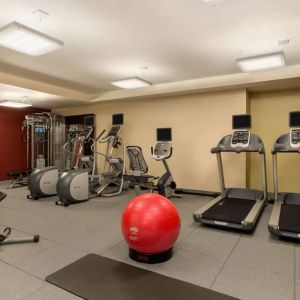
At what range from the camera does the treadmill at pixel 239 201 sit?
3.58m

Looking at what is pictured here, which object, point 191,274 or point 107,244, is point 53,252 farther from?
point 191,274

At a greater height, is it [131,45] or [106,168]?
[131,45]

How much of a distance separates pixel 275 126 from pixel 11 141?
7.67 metres

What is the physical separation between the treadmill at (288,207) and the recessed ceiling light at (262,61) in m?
1.16

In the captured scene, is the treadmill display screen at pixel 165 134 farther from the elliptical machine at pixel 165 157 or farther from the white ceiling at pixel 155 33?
the white ceiling at pixel 155 33

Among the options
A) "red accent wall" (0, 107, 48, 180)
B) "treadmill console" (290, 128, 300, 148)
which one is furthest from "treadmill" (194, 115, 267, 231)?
"red accent wall" (0, 107, 48, 180)

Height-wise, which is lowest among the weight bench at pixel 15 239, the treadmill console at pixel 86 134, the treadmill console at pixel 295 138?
the weight bench at pixel 15 239

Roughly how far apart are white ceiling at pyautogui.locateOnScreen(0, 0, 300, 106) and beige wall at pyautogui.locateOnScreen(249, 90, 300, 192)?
1.31 metres

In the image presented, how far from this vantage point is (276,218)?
11.5 feet

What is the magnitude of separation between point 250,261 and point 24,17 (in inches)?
149

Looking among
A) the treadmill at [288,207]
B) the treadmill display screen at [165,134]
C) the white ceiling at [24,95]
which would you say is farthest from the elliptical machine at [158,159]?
the white ceiling at [24,95]

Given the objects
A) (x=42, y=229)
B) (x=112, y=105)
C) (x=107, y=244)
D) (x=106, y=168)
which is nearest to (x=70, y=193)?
(x=42, y=229)

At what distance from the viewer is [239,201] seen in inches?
182

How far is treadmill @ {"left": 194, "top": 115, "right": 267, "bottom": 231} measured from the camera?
358 cm
